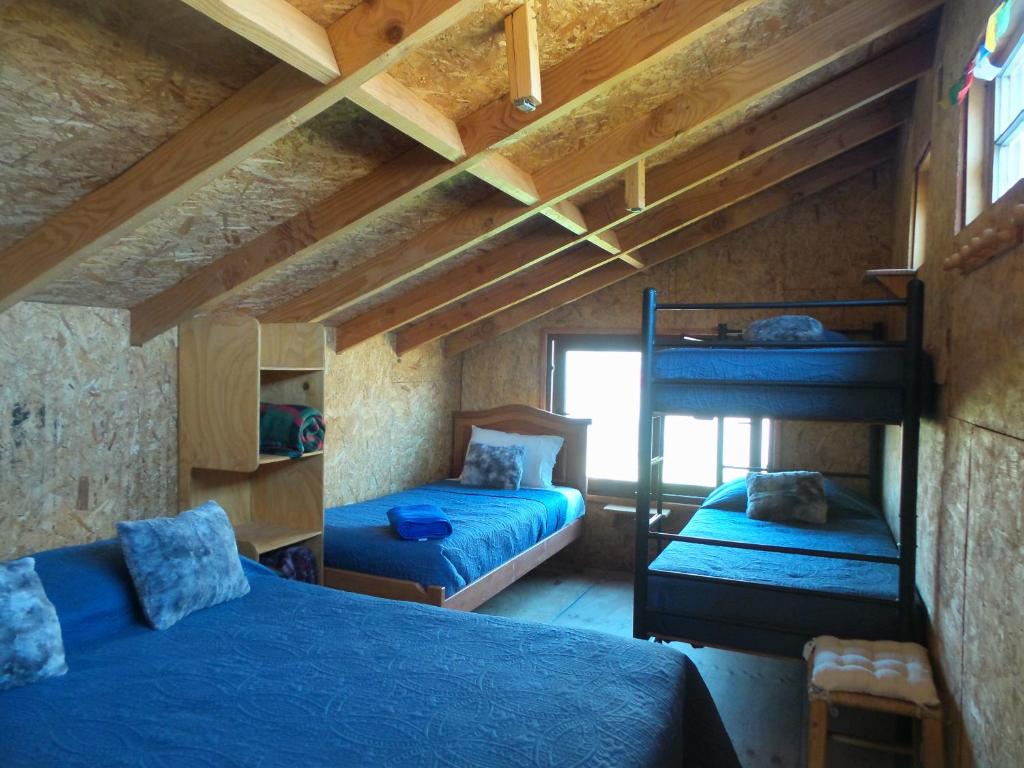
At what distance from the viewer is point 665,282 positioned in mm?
4930

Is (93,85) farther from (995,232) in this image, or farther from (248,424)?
(995,232)

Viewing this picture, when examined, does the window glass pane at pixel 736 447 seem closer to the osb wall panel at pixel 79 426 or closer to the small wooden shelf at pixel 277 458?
the small wooden shelf at pixel 277 458

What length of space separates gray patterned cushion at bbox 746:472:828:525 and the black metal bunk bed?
701mm

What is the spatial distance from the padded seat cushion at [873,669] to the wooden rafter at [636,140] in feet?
6.12

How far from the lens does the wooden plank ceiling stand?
5.54ft

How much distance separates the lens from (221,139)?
1882 mm

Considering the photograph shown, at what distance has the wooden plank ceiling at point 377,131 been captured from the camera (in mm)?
1689

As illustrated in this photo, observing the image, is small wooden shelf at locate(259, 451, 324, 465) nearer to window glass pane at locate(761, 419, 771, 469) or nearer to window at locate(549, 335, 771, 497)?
window at locate(549, 335, 771, 497)

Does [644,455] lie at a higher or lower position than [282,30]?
lower

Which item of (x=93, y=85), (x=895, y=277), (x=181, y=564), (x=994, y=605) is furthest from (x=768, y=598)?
(x=93, y=85)

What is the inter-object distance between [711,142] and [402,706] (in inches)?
109

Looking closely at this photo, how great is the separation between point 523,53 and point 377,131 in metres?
0.59

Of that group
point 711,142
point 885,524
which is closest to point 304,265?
point 711,142

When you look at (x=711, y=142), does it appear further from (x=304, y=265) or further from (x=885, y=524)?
(x=885, y=524)
